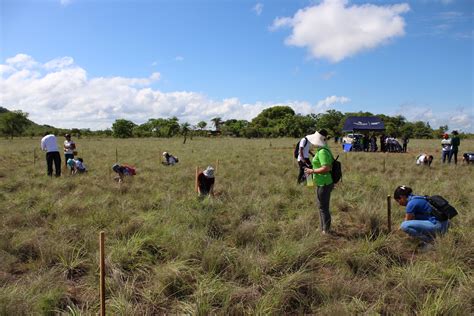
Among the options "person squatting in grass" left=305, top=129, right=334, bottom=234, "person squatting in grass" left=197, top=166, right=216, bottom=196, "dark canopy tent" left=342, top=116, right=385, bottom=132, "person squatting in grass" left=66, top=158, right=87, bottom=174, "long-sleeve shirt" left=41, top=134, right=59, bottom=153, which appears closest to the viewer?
"person squatting in grass" left=305, top=129, right=334, bottom=234

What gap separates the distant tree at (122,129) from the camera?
83625 mm

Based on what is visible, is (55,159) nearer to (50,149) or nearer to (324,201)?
(50,149)

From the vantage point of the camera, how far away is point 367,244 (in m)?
4.93

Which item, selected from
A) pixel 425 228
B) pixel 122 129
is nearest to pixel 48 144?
pixel 425 228

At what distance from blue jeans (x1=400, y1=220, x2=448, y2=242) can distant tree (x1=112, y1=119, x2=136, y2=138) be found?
82.1m

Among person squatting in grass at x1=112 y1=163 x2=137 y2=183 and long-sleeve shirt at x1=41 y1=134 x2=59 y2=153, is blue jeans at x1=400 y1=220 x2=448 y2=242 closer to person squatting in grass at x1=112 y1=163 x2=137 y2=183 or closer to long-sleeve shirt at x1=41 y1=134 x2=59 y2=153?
person squatting in grass at x1=112 y1=163 x2=137 y2=183

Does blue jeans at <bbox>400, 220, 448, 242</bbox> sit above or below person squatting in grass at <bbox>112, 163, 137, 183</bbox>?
below

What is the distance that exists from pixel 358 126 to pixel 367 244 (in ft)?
81.0

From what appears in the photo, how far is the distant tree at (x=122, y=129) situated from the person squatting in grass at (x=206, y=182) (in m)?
78.0

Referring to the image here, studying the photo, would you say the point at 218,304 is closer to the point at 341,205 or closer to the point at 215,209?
the point at 215,209

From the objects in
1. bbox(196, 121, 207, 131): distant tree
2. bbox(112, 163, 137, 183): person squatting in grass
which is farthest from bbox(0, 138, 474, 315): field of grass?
bbox(196, 121, 207, 131): distant tree

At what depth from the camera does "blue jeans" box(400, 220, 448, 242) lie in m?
5.07

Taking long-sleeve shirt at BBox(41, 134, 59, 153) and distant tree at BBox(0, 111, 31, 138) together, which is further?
distant tree at BBox(0, 111, 31, 138)

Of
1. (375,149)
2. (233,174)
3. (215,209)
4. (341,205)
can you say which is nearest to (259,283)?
(215,209)
